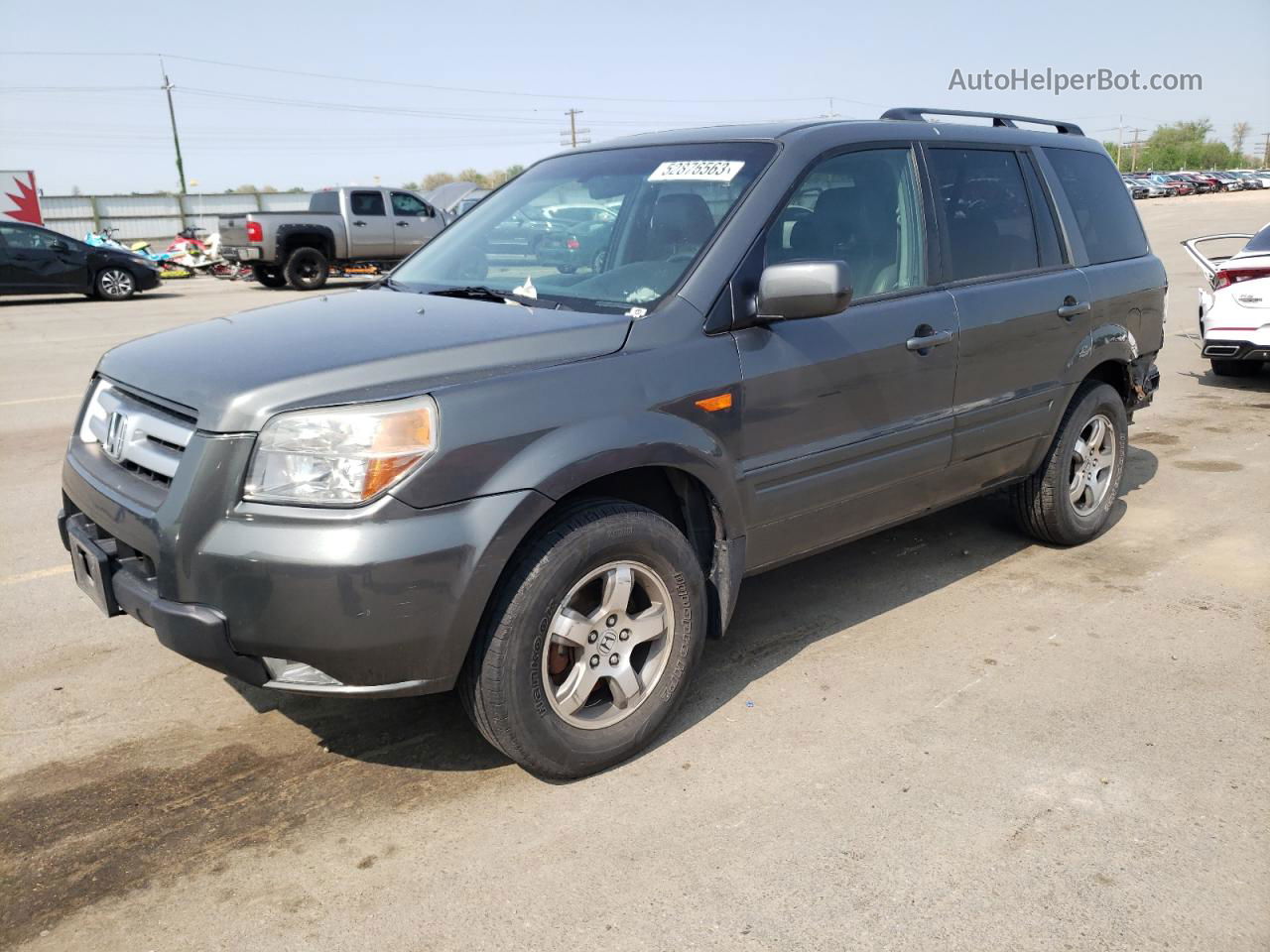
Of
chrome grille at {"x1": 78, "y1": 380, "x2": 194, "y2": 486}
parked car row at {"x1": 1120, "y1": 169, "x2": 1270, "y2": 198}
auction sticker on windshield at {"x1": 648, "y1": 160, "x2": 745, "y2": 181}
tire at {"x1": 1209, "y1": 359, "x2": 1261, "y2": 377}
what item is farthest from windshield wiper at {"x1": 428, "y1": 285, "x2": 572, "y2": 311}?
parked car row at {"x1": 1120, "y1": 169, "x2": 1270, "y2": 198}

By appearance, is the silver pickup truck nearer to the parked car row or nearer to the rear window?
the rear window

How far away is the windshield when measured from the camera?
3576 millimetres

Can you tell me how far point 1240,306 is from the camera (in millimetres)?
8828

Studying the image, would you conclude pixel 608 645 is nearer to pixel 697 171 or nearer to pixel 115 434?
pixel 115 434

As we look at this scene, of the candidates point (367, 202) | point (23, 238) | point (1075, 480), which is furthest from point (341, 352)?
point (367, 202)

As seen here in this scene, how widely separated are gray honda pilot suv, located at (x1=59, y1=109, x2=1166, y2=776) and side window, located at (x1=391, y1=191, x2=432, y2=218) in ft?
61.6

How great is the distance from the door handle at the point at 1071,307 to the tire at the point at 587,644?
7.91 ft

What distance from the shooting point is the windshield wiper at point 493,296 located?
355cm

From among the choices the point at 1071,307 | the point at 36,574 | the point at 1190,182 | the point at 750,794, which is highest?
the point at 1190,182

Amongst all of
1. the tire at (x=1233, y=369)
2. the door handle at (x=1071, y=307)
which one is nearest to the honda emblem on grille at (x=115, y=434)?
the door handle at (x=1071, y=307)

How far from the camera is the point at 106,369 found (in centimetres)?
343

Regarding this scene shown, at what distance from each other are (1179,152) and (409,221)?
431ft

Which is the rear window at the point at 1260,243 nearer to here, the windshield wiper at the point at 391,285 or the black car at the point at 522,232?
the black car at the point at 522,232

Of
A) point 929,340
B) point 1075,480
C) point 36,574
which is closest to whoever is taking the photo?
point 929,340
